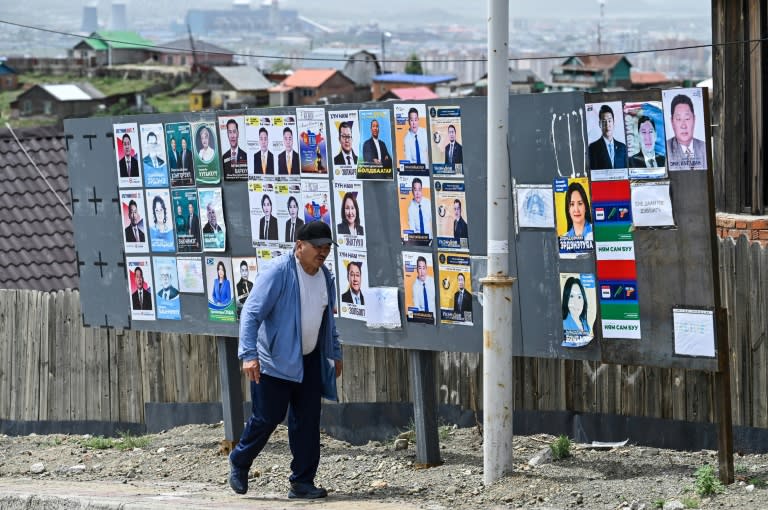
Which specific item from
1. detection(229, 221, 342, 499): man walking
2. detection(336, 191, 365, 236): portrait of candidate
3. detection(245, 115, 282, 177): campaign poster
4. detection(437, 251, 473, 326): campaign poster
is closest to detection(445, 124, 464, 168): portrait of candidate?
detection(437, 251, 473, 326): campaign poster

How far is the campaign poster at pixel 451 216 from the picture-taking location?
328 inches

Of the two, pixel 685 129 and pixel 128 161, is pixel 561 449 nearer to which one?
pixel 685 129

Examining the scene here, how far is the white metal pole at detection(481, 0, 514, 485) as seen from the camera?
25.5 ft

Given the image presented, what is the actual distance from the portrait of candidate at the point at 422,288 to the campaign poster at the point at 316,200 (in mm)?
773

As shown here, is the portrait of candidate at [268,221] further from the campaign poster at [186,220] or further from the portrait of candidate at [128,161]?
the portrait of candidate at [128,161]

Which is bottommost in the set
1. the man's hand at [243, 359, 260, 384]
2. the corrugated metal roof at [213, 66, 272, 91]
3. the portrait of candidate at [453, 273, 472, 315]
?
the man's hand at [243, 359, 260, 384]

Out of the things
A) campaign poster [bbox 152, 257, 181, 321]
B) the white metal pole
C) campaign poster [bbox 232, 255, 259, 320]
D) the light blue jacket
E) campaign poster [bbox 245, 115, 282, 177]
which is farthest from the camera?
campaign poster [bbox 152, 257, 181, 321]

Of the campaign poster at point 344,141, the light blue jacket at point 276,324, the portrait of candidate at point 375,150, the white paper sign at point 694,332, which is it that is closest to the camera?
the white paper sign at point 694,332

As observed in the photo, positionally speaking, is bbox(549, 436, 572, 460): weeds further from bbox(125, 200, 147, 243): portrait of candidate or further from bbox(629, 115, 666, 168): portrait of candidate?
bbox(125, 200, 147, 243): portrait of candidate

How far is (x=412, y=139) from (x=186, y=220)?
7.40 ft

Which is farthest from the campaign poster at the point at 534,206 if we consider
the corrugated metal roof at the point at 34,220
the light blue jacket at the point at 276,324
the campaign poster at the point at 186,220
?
the corrugated metal roof at the point at 34,220

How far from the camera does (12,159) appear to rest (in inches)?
634

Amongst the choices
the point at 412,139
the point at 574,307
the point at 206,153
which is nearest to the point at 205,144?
the point at 206,153

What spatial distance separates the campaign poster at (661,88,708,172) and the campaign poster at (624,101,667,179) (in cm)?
4
